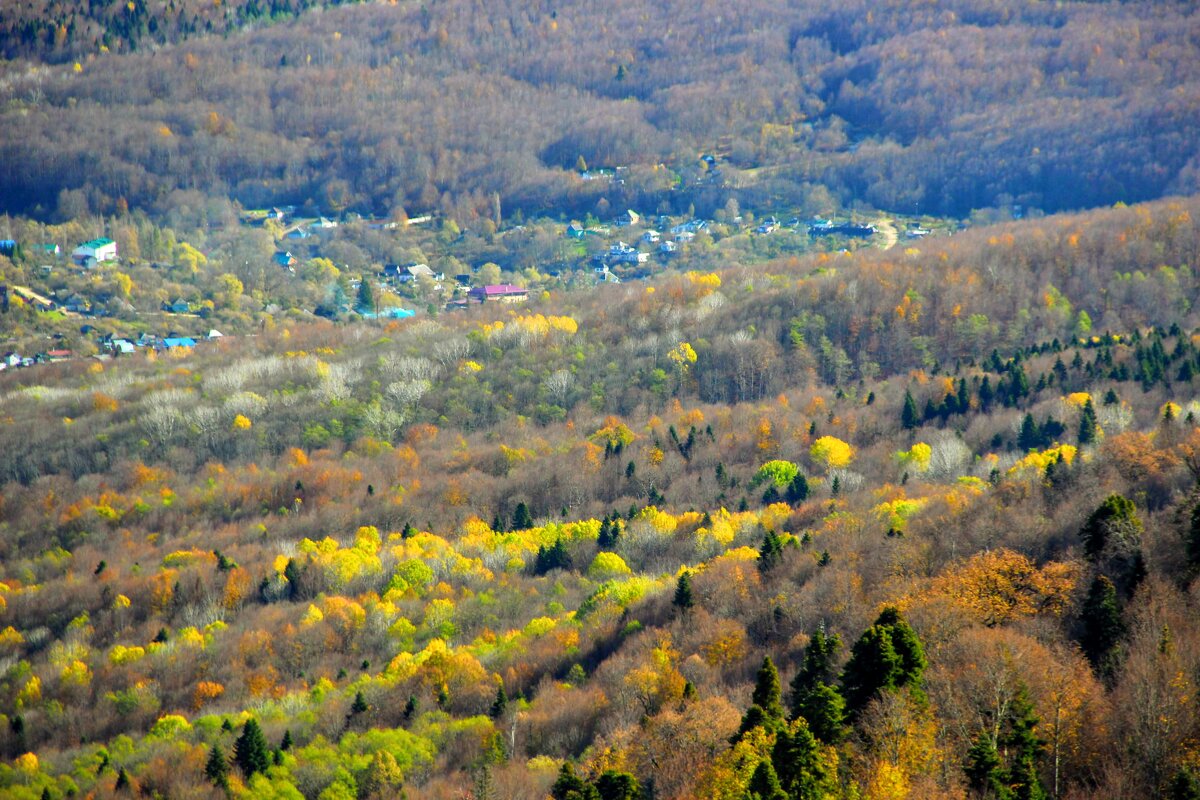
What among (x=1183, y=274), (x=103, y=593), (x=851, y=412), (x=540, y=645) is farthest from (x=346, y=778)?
(x=1183, y=274)

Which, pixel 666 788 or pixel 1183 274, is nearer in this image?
pixel 666 788

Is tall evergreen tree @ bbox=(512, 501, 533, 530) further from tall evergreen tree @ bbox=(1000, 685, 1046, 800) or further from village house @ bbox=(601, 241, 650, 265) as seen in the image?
village house @ bbox=(601, 241, 650, 265)

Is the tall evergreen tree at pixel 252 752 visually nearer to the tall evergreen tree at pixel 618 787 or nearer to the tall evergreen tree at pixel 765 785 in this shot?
the tall evergreen tree at pixel 618 787

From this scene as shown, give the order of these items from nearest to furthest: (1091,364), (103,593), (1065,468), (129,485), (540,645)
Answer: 1. (1065,468)
2. (540,645)
3. (103,593)
4. (1091,364)
5. (129,485)

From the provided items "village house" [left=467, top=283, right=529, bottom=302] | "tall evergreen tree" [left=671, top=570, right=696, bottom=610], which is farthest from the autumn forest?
"village house" [left=467, top=283, right=529, bottom=302]

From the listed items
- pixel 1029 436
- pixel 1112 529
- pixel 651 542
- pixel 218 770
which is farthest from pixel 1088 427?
pixel 218 770

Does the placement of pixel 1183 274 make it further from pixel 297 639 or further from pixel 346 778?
pixel 346 778
